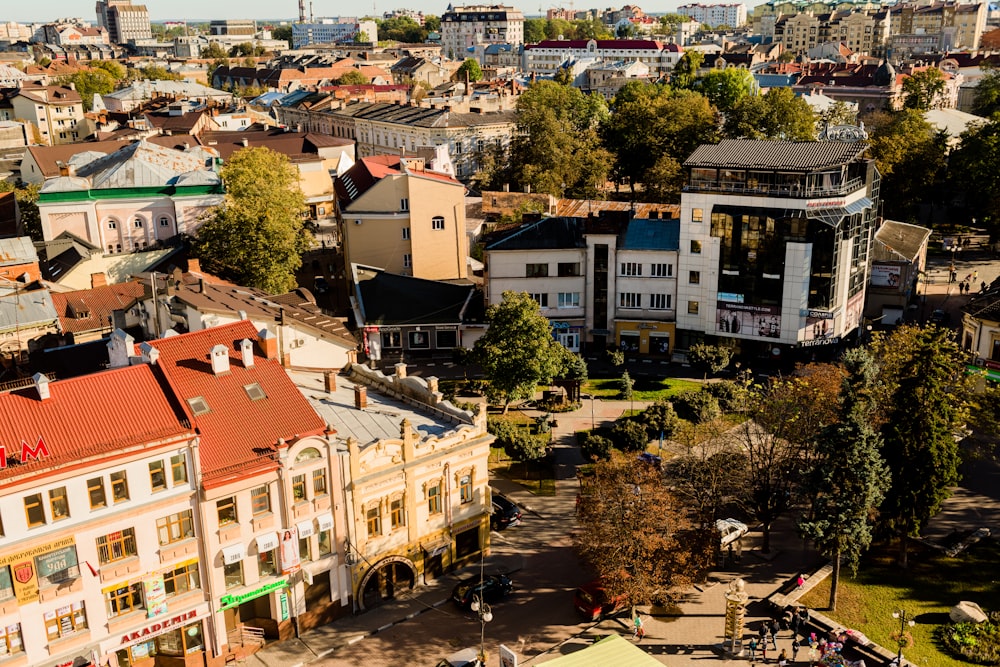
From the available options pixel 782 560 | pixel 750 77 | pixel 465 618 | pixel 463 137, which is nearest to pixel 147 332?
pixel 465 618

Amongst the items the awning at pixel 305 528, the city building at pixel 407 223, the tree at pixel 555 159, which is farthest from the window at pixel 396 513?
the tree at pixel 555 159

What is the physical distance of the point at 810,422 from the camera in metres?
44.4

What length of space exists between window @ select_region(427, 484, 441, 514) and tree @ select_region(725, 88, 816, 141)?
79507 mm

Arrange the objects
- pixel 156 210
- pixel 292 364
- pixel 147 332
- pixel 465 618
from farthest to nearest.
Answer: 1. pixel 156 210
2. pixel 147 332
3. pixel 292 364
4. pixel 465 618

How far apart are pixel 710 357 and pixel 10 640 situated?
45.3m

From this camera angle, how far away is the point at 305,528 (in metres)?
35.5

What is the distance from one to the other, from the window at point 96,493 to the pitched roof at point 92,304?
27016 mm

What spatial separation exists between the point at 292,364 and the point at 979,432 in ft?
134

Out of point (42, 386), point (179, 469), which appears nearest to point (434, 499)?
point (179, 469)

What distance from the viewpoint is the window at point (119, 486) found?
31.3 meters

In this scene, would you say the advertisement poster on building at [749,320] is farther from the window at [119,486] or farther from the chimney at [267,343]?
the window at [119,486]

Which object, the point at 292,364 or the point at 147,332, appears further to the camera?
the point at 147,332

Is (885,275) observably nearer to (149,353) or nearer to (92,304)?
(149,353)

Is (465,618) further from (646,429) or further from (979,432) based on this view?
(979,432)
